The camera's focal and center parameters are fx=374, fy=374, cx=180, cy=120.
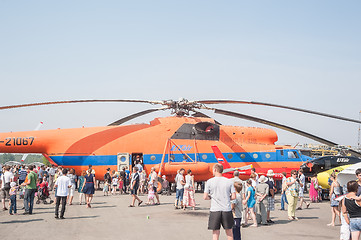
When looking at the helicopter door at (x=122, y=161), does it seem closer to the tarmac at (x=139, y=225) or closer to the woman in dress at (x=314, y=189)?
the tarmac at (x=139, y=225)

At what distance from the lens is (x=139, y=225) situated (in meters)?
11.3

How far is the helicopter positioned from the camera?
2181cm

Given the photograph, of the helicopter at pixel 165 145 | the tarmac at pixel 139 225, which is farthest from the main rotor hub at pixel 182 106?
the tarmac at pixel 139 225

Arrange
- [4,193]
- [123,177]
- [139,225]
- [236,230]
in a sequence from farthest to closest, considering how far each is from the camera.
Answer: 1. [123,177]
2. [4,193]
3. [139,225]
4. [236,230]

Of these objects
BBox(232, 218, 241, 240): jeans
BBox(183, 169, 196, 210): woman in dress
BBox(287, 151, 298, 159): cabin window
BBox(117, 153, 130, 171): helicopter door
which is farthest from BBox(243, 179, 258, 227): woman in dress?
BBox(117, 153, 130, 171): helicopter door

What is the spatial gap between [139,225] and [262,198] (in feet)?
13.1

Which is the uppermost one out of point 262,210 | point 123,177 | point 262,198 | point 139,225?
point 262,198

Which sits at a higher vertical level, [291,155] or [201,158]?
[291,155]

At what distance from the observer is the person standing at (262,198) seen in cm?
1187

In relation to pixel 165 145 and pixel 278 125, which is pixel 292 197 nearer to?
pixel 278 125

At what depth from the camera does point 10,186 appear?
14070 millimetres

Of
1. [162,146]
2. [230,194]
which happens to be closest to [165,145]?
[162,146]

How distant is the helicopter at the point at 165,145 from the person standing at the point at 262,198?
9227 millimetres

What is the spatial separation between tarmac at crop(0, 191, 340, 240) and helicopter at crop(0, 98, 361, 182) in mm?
6481
